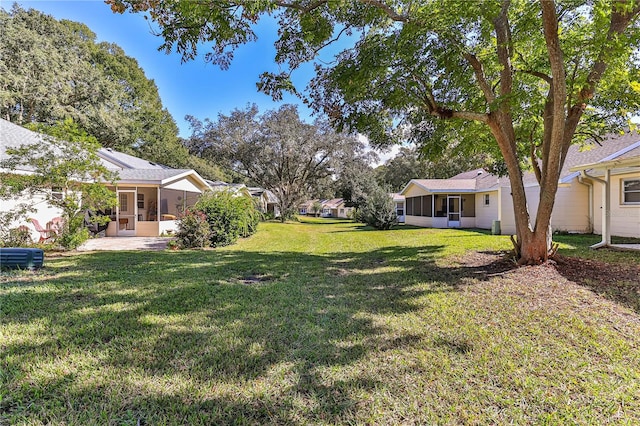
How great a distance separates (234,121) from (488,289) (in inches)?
1084

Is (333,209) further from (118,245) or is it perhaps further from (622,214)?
(118,245)

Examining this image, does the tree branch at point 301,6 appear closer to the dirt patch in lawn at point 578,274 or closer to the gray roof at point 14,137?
the dirt patch in lawn at point 578,274

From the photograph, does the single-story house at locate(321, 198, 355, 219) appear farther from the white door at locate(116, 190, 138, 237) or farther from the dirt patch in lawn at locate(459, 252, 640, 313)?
the dirt patch in lawn at locate(459, 252, 640, 313)

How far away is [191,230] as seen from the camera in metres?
10.5

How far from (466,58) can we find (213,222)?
932 cm

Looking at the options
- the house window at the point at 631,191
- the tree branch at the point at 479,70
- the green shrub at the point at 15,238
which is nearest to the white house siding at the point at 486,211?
the house window at the point at 631,191

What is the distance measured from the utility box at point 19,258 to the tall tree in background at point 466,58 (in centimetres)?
522

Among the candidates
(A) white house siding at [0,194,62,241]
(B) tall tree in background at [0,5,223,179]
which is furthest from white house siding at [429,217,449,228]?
(B) tall tree in background at [0,5,223,179]

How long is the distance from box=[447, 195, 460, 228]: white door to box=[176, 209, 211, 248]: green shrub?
51.1ft

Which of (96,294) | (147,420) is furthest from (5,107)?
(147,420)

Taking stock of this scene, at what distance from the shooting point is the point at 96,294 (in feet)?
15.7

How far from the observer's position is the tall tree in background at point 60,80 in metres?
17.3

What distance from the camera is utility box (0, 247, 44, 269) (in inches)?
243

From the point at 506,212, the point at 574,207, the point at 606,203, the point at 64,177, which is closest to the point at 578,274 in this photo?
the point at 606,203
